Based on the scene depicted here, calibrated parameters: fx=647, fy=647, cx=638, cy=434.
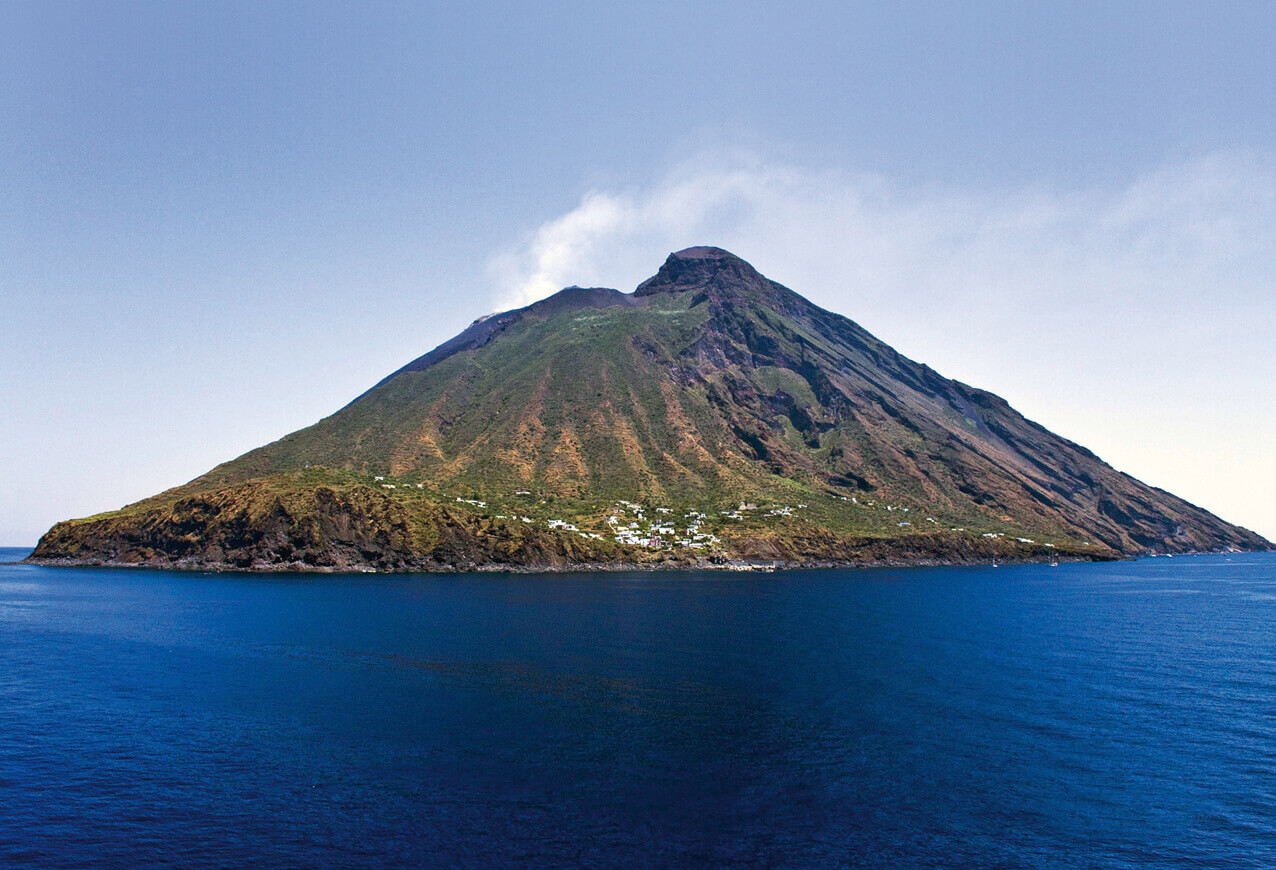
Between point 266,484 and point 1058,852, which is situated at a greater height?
point 266,484

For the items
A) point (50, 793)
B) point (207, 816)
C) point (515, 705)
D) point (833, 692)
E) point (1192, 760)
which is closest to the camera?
point (207, 816)

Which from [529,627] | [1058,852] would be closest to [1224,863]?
[1058,852]

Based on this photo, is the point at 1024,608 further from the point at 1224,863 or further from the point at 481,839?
the point at 481,839

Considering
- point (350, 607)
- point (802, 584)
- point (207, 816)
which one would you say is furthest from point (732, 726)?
point (802, 584)

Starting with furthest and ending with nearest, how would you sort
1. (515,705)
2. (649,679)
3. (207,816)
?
1. (649,679)
2. (515,705)
3. (207,816)

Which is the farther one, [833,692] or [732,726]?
[833,692]

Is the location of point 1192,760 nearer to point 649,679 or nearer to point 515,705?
point 649,679
